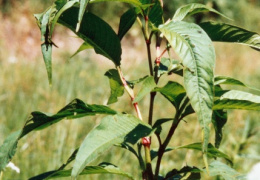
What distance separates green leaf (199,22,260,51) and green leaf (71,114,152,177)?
26 cm

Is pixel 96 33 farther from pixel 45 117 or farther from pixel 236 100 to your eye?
pixel 236 100

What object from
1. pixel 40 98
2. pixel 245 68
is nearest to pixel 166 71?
pixel 40 98

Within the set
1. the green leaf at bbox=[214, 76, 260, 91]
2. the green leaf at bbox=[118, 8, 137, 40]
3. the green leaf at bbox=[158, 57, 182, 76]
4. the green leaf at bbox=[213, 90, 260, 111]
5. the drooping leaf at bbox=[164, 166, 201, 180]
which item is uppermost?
the green leaf at bbox=[118, 8, 137, 40]

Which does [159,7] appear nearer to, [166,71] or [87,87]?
[166,71]

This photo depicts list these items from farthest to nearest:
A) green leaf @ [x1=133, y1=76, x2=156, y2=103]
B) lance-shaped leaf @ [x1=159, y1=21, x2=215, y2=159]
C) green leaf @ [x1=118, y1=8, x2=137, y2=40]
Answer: green leaf @ [x1=118, y1=8, x2=137, y2=40] < green leaf @ [x1=133, y1=76, x2=156, y2=103] < lance-shaped leaf @ [x1=159, y1=21, x2=215, y2=159]

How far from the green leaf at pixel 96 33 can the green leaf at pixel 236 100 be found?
0.25 m

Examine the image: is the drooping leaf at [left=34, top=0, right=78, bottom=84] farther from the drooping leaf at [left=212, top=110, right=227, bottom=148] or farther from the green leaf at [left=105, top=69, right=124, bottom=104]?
the drooping leaf at [left=212, top=110, right=227, bottom=148]

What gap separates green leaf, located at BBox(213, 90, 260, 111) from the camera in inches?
37.3

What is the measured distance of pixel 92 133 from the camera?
83 centimetres

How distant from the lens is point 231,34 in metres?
0.97

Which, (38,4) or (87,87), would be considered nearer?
(87,87)

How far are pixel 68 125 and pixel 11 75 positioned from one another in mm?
1476

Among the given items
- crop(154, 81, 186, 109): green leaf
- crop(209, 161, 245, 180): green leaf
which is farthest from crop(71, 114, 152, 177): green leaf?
crop(209, 161, 245, 180): green leaf

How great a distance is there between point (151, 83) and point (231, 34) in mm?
204
